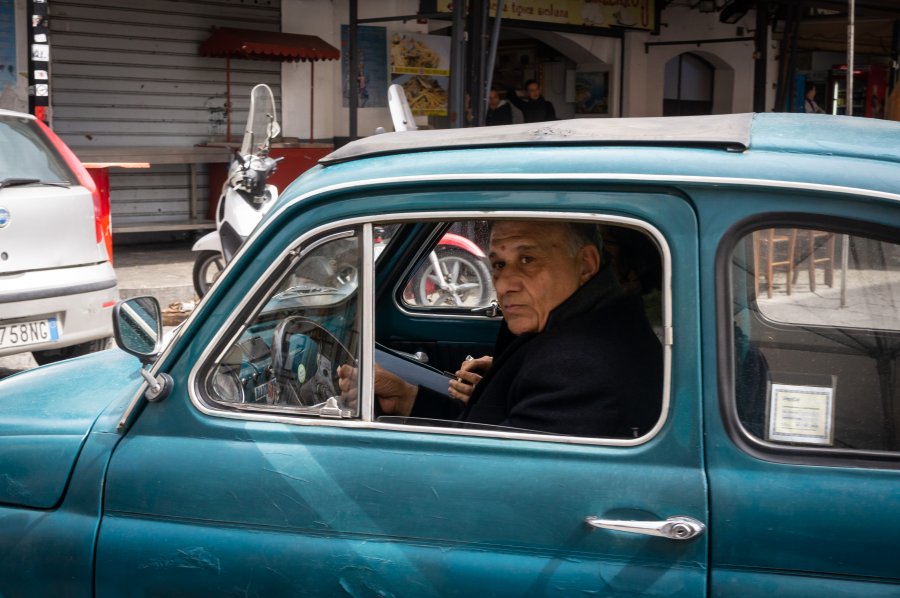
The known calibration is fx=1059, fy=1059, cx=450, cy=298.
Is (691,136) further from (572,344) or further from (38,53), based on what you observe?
(38,53)

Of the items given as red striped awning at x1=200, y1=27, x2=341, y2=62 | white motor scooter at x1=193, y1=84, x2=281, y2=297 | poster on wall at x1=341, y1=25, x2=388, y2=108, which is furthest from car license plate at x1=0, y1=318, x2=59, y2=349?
poster on wall at x1=341, y1=25, x2=388, y2=108

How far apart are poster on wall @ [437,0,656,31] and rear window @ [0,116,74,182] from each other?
932 centimetres

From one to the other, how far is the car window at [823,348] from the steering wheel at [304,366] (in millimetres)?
807

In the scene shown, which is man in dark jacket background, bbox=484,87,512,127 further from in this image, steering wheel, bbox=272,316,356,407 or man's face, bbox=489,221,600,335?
steering wheel, bbox=272,316,356,407

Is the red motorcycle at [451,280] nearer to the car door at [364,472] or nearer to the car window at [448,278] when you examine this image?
the car window at [448,278]

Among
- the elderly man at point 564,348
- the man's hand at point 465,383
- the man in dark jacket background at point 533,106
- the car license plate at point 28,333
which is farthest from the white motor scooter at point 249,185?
the man in dark jacket background at point 533,106

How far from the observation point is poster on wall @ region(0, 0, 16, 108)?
1088 cm

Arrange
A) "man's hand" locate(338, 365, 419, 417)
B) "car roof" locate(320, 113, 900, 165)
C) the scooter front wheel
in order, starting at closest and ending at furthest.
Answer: "car roof" locate(320, 113, 900, 165) → "man's hand" locate(338, 365, 419, 417) → the scooter front wheel

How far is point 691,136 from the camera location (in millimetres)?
1944

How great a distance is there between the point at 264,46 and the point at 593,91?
24.3ft

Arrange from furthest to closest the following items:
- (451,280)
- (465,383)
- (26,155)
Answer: (26,155) < (451,280) < (465,383)

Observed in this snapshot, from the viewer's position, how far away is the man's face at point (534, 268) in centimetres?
229

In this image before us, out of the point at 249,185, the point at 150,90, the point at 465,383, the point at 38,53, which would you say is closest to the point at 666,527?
the point at 465,383

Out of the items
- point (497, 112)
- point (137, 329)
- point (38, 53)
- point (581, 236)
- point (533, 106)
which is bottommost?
point (137, 329)
